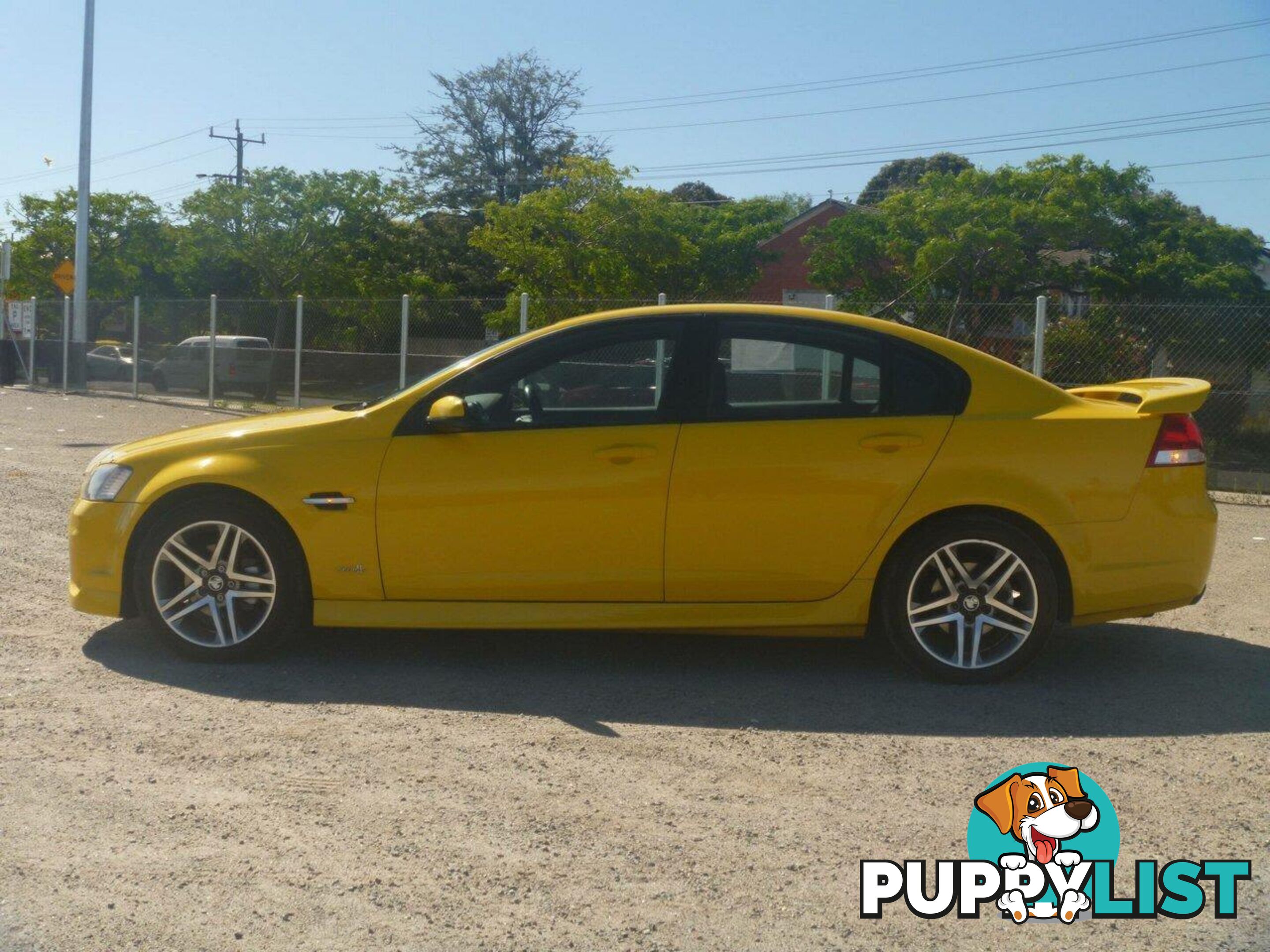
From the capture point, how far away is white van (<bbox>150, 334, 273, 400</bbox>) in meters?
23.1

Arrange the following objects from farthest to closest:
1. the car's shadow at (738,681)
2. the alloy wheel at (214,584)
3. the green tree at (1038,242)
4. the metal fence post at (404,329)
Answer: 1. the green tree at (1038,242)
2. the metal fence post at (404,329)
3. the alloy wheel at (214,584)
4. the car's shadow at (738,681)

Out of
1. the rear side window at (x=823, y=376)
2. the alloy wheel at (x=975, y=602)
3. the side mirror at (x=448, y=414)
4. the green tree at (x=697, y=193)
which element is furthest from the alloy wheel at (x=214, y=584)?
the green tree at (x=697, y=193)

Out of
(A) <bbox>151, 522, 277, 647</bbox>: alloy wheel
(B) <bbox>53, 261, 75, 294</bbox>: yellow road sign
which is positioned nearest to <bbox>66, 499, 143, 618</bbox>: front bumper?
(A) <bbox>151, 522, 277, 647</bbox>: alloy wheel

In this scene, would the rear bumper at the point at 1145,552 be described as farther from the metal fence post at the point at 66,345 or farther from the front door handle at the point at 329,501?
the metal fence post at the point at 66,345

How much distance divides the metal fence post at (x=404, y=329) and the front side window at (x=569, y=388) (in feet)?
42.1

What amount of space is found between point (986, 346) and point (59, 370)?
79.1 ft

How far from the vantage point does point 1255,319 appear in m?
12.7

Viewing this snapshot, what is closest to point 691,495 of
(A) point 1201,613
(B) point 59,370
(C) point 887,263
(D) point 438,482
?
(D) point 438,482

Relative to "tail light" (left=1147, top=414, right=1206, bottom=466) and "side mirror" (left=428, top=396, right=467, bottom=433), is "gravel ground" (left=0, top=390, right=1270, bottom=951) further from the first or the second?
"side mirror" (left=428, top=396, right=467, bottom=433)

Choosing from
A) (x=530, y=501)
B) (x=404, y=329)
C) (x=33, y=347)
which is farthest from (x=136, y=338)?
(x=530, y=501)

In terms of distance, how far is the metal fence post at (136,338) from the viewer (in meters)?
26.7

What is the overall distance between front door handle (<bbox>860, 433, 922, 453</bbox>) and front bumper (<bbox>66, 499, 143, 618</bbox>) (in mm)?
2997

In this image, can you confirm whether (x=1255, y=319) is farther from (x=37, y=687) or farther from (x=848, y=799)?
(x=37, y=687)

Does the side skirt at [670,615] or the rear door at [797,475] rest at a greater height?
the rear door at [797,475]
